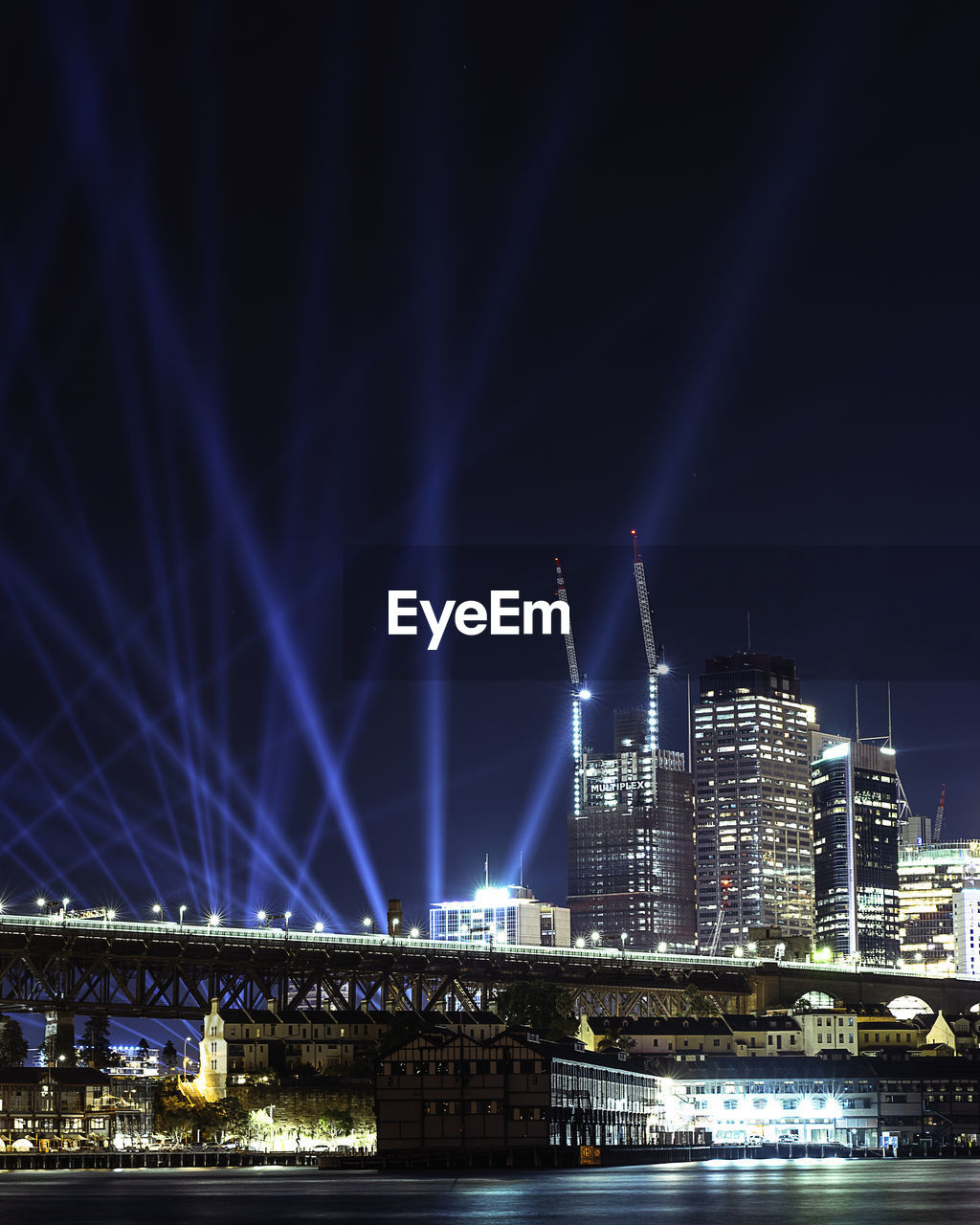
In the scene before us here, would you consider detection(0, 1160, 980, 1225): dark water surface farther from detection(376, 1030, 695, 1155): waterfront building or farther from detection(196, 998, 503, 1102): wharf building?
detection(196, 998, 503, 1102): wharf building

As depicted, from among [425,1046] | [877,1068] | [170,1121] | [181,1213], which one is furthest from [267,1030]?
[181,1213]

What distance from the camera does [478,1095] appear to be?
6053 inches

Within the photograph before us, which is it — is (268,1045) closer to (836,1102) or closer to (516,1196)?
(836,1102)

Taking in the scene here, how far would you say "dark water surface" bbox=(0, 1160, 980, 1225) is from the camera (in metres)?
100

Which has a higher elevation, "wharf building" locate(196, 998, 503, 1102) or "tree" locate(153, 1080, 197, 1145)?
"wharf building" locate(196, 998, 503, 1102)

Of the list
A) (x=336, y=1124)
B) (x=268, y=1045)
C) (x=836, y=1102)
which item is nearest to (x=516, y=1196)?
(x=336, y=1124)

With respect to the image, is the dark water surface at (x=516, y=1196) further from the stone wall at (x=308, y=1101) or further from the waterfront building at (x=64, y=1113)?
the waterfront building at (x=64, y=1113)

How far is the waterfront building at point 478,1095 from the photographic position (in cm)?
15312

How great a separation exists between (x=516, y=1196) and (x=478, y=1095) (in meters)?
37.6

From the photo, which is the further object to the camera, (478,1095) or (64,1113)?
(64,1113)

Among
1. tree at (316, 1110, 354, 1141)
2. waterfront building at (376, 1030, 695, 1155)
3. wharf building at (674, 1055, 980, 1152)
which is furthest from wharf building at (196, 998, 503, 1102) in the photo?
waterfront building at (376, 1030, 695, 1155)

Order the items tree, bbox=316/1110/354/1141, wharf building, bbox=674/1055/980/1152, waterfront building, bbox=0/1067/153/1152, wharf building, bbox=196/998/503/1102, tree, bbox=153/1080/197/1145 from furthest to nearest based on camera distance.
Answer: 1. waterfront building, bbox=0/1067/153/1152
2. wharf building, bbox=196/998/503/1102
3. wharf building, bbox=674/1055/980/1152
4. tree, bbox=153/1080/197/1145
5. tree, bbox=316/1110/354/1141

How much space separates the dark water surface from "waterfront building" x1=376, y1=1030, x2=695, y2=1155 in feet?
21.0

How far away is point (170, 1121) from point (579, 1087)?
38974 mm
